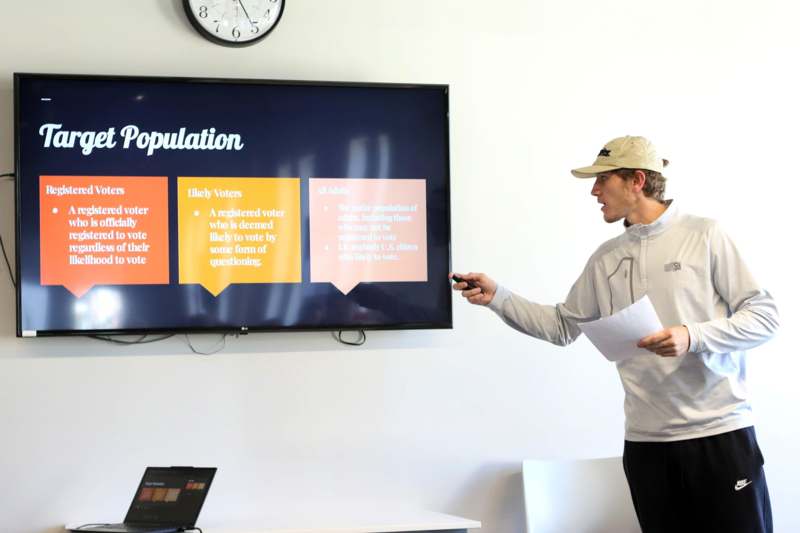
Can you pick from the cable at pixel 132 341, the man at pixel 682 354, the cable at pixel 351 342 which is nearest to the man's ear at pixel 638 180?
the man at pixel 682 354

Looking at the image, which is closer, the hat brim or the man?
the man

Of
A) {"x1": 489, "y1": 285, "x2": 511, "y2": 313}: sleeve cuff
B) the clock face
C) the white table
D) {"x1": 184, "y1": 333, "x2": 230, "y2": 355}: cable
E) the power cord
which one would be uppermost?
the clock face

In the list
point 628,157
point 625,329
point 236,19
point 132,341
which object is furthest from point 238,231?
point 625,329

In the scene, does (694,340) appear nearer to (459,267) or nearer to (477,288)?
(477,288)

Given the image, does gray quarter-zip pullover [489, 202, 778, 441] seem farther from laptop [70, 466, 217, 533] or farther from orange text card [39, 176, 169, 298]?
orange text card [39, 176, 169, 298]

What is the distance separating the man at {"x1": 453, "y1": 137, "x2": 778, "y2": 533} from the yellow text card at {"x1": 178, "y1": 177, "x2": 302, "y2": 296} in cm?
116

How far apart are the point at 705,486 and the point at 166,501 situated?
1.69 metres

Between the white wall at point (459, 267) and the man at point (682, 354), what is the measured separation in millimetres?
864

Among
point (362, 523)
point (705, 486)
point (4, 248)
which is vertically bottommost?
point (362, 523)

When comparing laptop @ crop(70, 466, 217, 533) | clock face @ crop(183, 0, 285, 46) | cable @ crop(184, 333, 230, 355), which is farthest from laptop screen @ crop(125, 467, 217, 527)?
clock face @ crop(183, 0, 285, 46)

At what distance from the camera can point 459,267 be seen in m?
3.72

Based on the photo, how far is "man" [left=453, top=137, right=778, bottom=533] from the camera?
2564 millimetres

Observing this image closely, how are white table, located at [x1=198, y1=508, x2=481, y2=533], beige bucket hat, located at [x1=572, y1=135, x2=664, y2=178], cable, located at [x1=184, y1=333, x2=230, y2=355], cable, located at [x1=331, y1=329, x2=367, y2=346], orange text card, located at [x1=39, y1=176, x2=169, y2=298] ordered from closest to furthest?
1. beige bucket hat, located at [x1=572, y1=135, x2=664, y2=178]
2. white table, located at [x1=198, y1=508, x2=481, y2=533]
3. orange text card, located at [x1=39, y1=176, x2=169, y2=298]
4. cable, located at [x1=184, y1=333, x2=230, y2=355]
5. cable, located at [x1=331, y1=329, x2=367, y2=346]

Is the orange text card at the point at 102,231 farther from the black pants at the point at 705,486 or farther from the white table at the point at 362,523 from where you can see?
the black pants at the point at 705,486
